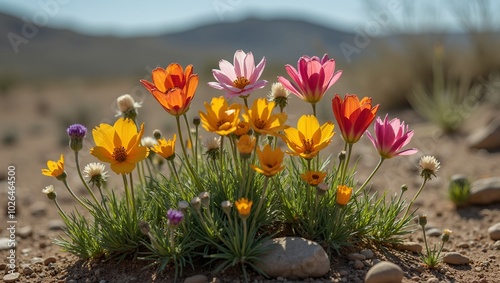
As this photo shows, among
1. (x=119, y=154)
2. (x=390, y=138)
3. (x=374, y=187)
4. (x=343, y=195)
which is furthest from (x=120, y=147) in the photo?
(x=374, y=187)

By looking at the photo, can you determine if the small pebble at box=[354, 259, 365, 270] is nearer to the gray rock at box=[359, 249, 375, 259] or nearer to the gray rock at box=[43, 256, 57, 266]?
the gray rock at box=[359, 249, 375, 259]

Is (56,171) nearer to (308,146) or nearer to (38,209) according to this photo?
(308,146)

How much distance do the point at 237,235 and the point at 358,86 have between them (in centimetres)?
979

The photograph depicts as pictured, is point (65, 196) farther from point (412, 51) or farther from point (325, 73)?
point (412, 51)

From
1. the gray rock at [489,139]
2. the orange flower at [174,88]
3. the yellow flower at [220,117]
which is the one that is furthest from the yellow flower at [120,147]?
the gray rock at [489,139]

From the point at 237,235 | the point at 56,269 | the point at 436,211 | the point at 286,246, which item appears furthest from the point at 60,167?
the point at 436,211

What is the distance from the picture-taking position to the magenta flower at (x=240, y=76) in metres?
2.89

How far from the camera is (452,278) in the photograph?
320cm

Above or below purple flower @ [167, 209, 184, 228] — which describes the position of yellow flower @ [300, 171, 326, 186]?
above

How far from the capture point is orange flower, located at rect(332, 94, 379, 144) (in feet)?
9.37

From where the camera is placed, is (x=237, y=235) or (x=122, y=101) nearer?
(x=237, y=235)

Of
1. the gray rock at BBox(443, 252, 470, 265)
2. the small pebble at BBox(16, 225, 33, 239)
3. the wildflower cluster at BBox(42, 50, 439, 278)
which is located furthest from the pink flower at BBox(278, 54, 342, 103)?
the small pebble at BBox(16, 225, 33, 239)

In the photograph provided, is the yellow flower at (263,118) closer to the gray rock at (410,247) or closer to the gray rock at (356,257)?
the gray rock at (356,257)

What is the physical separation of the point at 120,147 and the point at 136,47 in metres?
64.1
